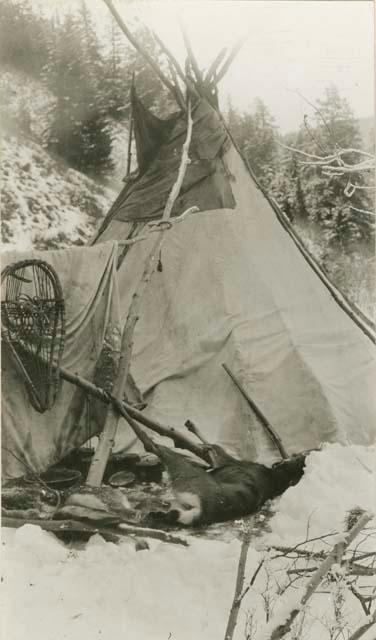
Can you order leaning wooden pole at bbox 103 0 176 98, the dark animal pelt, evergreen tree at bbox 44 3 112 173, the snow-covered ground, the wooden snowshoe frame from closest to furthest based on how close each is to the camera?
the snow-covered ground
the dark animal pelt
the wooden snowshoe frame
leaning wooden pole at bbox 103 0 176 98
evergreen tree at bbox 44 3 112 173

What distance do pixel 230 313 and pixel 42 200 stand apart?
5.30ft

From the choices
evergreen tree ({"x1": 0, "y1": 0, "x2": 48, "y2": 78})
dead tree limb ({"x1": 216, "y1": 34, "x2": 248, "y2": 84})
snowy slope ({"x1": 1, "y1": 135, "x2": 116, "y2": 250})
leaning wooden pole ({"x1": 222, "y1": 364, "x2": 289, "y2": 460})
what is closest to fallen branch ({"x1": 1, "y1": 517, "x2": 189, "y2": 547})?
leaning wooden pole ({"x1": 222, "y1": 364, "x2": 289, "y2": 460})

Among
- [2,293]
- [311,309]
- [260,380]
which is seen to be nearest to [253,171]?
[311,309]

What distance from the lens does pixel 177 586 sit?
356 cm

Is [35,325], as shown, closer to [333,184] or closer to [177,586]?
[177,586]

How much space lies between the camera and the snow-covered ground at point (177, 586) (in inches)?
133

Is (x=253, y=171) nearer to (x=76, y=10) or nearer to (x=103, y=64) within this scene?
(x=103, y=64)

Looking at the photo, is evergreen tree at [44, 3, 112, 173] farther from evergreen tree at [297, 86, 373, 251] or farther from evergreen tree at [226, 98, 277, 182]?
evergreen tree at [297, 86, 373, 251]

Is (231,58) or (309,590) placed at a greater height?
(231,58)

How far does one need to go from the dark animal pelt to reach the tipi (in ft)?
0.76

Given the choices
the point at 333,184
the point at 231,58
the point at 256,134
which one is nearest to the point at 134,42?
the point at 231,58

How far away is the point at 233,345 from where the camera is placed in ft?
16.1

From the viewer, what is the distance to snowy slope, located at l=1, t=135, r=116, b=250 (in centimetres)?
432

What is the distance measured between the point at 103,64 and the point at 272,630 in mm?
3784
